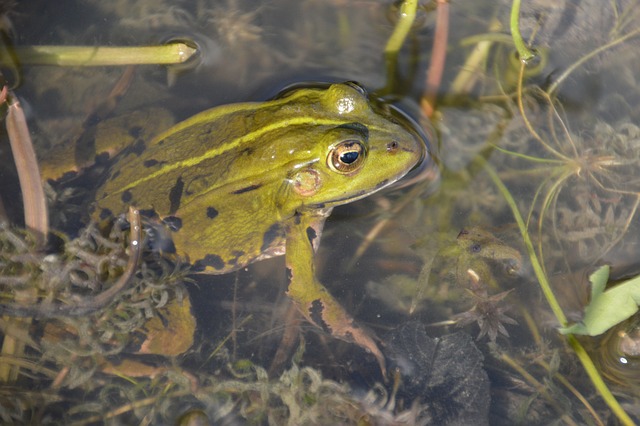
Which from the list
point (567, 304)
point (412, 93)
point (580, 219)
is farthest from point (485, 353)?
point (412, 93)

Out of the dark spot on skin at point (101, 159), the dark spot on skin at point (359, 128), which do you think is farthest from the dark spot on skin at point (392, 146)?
the dark spot on skin at point (101, 159)

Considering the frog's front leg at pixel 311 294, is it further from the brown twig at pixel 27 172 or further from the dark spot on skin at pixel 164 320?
the brown twig at pixel 27 172

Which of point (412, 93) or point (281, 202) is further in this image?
point (412, 93)

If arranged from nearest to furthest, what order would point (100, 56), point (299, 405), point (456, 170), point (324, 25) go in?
point (299, 405), point (100, 56), point (456, 170), point (324, 25)

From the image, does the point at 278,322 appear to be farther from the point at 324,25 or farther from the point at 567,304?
the point at 324,25

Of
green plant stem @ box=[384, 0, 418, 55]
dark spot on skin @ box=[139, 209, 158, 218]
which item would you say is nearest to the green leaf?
green plant stem @ box=[384, 0, 418, 55]
